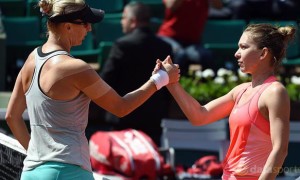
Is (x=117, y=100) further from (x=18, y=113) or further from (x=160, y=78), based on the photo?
(x=18, y=113)

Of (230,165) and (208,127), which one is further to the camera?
(208,127)

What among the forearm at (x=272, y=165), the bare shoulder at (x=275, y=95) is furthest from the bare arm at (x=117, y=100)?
the forearm at (x=272, y=165)

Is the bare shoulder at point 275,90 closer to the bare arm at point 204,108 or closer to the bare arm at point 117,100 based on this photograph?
the bare arm at point 204,108

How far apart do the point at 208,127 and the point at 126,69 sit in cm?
84

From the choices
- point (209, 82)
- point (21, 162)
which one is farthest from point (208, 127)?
point (21, 162)

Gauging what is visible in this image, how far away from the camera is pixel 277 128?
3.92 metres

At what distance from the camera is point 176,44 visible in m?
9.59

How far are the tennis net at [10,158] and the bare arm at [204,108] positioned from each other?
81 centimetres

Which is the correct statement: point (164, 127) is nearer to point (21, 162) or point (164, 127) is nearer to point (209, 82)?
point (209, 82)

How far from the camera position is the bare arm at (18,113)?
422 centimetres

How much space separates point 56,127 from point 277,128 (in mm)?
929

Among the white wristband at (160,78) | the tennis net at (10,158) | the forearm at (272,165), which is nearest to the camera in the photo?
the forearm at (272,165)

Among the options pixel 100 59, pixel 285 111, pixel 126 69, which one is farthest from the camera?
pixel 100 59

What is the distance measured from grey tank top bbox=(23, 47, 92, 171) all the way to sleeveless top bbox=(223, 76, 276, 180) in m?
0.65
